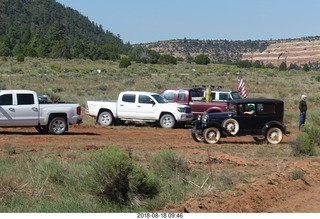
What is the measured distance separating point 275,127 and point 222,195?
38.6 ft

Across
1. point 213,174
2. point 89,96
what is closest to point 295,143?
point 213,174

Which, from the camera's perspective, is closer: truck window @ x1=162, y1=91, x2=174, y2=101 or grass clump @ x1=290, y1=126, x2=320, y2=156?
grass clump @ x1=290, y1=126, x2=320, y2=156

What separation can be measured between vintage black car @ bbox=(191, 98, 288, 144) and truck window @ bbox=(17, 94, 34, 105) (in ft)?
20.4

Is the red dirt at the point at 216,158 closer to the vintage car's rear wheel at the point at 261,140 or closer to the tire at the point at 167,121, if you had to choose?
the vintage car's rear wheel at the point at 261,140

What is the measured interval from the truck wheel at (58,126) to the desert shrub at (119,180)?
1276 centimetres

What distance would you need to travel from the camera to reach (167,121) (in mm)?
28078

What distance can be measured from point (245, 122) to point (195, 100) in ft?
25.1

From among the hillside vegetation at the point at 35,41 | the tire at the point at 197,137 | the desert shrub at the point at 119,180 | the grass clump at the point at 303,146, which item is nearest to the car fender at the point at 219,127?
the tire at the point at 197,137

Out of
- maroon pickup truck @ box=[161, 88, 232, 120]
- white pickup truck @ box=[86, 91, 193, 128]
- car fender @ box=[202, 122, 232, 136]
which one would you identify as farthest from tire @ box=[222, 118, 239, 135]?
maroon pickup truck @ box=[161, 88, 232, 120]

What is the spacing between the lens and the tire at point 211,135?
871 inches

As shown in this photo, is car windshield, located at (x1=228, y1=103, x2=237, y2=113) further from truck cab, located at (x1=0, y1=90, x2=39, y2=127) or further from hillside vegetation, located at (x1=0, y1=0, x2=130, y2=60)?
hillside vegetation, located at (x1=0, y1=0, x2=130, y2=60)

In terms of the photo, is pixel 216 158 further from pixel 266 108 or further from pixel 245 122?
pixel 266 108

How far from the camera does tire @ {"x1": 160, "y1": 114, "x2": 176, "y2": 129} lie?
27939 mm

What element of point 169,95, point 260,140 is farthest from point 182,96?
point 260,140
